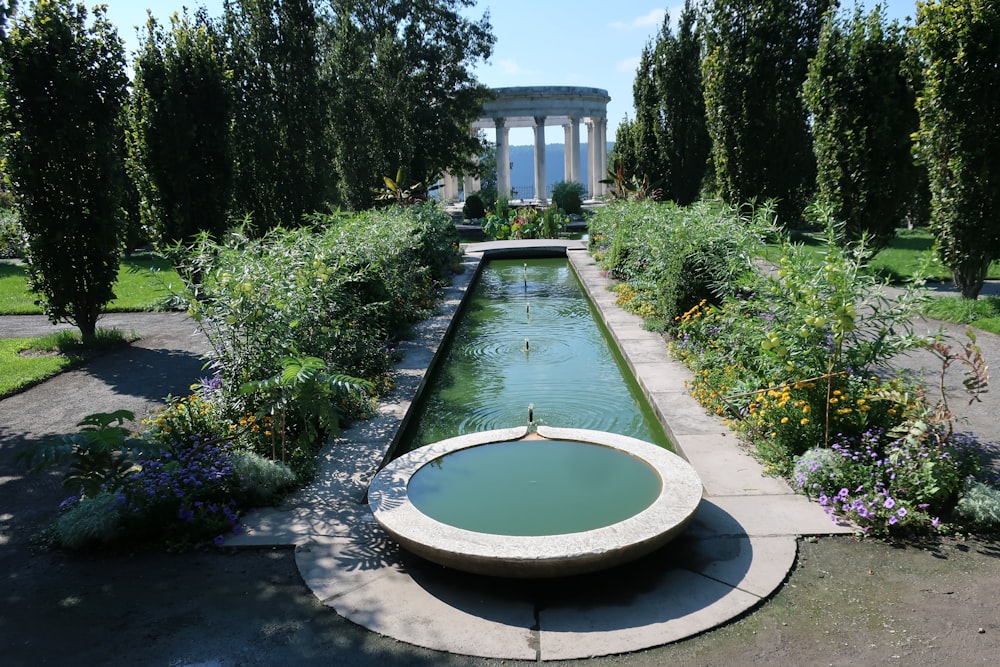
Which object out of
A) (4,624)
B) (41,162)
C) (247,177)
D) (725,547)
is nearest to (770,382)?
(725,547)

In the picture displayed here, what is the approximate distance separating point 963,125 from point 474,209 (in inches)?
937

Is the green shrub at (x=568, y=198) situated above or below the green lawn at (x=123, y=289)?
above

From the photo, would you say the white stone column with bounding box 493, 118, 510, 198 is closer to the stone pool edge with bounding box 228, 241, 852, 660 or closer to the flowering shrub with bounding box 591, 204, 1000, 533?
the flowering shrub with bounding box 591, 204, 1000, 533

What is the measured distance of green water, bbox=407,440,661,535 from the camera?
4.35m

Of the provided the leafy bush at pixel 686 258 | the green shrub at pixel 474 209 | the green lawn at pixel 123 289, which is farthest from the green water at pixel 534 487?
the green shrub at pixel 474 209

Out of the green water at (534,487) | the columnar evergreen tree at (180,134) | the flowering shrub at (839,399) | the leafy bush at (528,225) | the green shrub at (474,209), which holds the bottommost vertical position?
the green water at (534,487)

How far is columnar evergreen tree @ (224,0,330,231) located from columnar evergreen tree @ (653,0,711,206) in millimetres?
12815

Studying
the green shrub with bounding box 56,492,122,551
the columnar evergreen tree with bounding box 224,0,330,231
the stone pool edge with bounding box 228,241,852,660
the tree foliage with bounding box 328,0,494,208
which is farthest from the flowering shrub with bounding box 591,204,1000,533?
the tree foliage with bounding box 328,0,494,208

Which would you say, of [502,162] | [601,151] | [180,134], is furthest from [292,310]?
[601,151]

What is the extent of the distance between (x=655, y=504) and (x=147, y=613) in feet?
9.45

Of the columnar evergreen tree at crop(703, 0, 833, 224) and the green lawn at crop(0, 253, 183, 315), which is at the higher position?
the columnar evergreen tree at crop(703, 0, 833, 224)

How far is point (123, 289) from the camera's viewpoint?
48.6 ft

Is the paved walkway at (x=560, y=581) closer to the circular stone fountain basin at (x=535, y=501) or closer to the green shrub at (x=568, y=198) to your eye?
the circular stone fountain basin at (x=535, y=501)

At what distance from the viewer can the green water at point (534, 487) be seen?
4.35 metres
